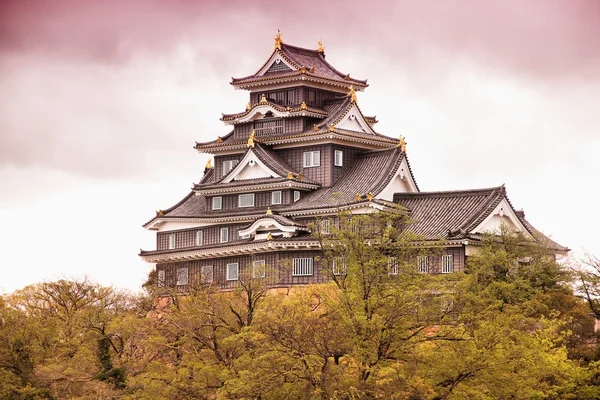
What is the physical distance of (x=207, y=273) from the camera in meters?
63.1

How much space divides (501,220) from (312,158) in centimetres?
1002

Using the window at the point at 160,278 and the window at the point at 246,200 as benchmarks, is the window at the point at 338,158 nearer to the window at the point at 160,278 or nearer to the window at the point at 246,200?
the window at the point at 246,200

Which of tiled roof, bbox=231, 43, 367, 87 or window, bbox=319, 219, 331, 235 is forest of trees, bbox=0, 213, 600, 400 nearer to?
window, bbox=319, 219, 331, 235

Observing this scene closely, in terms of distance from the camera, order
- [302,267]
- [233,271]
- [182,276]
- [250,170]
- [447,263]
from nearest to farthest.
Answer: [447,263] → [302,267] → [233,271] → [250,170] → [182,276]

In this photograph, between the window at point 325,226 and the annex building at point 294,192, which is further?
the annex building at point 294,192

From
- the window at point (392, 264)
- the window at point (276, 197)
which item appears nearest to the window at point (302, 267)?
the window at point (276, 197)

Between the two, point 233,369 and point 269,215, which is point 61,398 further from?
point 269,215

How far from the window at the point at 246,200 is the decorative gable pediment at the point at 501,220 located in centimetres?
1219

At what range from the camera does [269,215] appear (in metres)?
60.2

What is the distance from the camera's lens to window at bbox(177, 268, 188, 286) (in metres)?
64.5

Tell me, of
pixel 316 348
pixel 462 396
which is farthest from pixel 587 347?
pixel 316 348

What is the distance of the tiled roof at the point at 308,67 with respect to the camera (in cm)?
6462

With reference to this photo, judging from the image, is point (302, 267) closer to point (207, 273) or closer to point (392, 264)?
point (207, 273)

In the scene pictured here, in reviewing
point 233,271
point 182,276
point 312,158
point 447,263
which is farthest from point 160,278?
point 447,263
